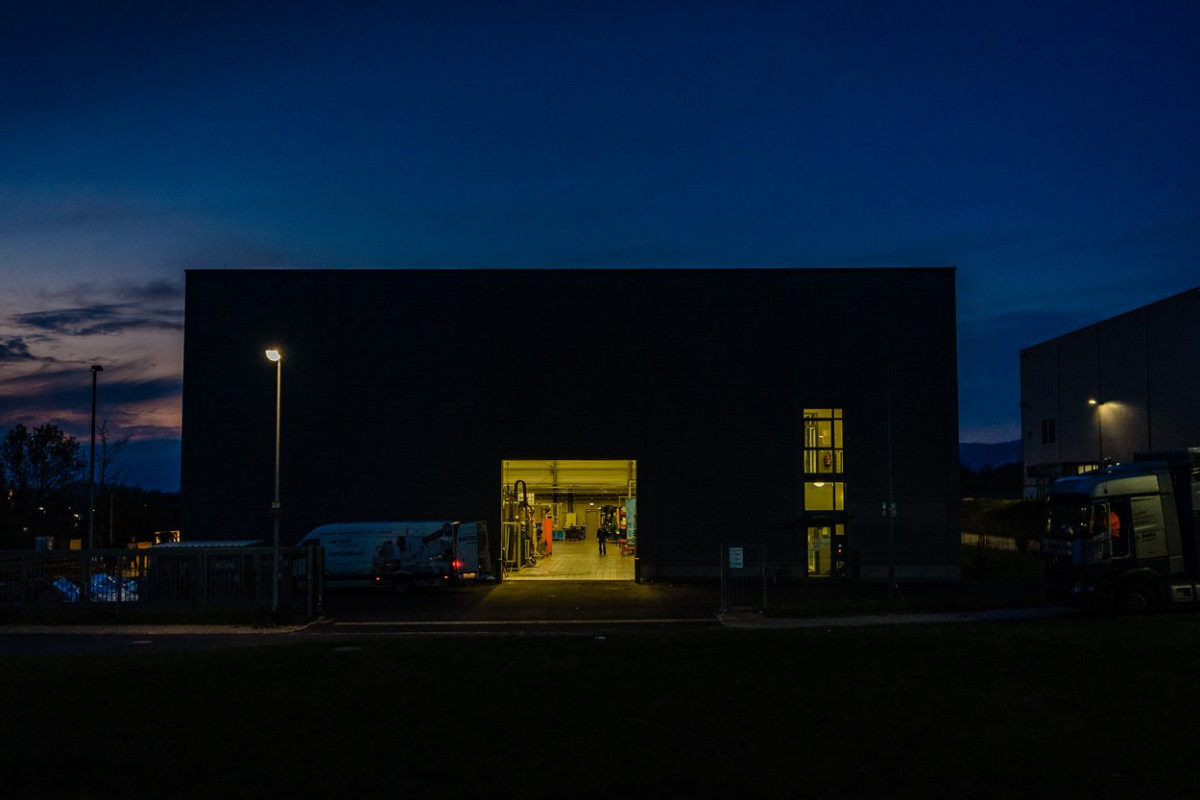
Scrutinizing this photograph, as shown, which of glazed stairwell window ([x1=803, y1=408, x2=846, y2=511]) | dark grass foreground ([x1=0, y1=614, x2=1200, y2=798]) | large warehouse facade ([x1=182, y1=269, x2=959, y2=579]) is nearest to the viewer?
dark grass foreground ([x1=0, y1=614, x2=1200, y2=798])

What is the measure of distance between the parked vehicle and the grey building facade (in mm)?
20637

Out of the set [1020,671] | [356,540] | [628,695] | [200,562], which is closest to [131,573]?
[200,562]

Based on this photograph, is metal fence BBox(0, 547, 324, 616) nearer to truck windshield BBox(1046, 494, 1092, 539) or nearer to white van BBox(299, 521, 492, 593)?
white van BBox(299, 521, 492, 593)

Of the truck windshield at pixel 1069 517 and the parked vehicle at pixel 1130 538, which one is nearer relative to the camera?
the parked vehicle at pixel 1130 538

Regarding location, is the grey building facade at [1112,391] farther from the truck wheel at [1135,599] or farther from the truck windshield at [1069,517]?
→ the truck wheel at [1135,599]

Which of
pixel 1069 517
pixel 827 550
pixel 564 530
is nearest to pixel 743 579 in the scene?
pixel 827 550

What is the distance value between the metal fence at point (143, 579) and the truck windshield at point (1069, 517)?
1873cm

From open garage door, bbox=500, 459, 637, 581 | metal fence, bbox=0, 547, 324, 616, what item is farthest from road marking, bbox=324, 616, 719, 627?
open garage door, bbox=500, 459, 637, 581

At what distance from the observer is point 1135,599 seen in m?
23.3

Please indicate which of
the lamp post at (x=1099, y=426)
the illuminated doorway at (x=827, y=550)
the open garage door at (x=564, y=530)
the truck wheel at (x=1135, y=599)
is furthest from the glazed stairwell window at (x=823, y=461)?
the lamp post at (x=1099, y=426)

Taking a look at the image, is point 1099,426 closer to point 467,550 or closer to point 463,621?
point 467,550

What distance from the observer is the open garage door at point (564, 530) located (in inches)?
1572

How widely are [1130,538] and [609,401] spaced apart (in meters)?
20.2

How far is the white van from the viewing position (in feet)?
105
